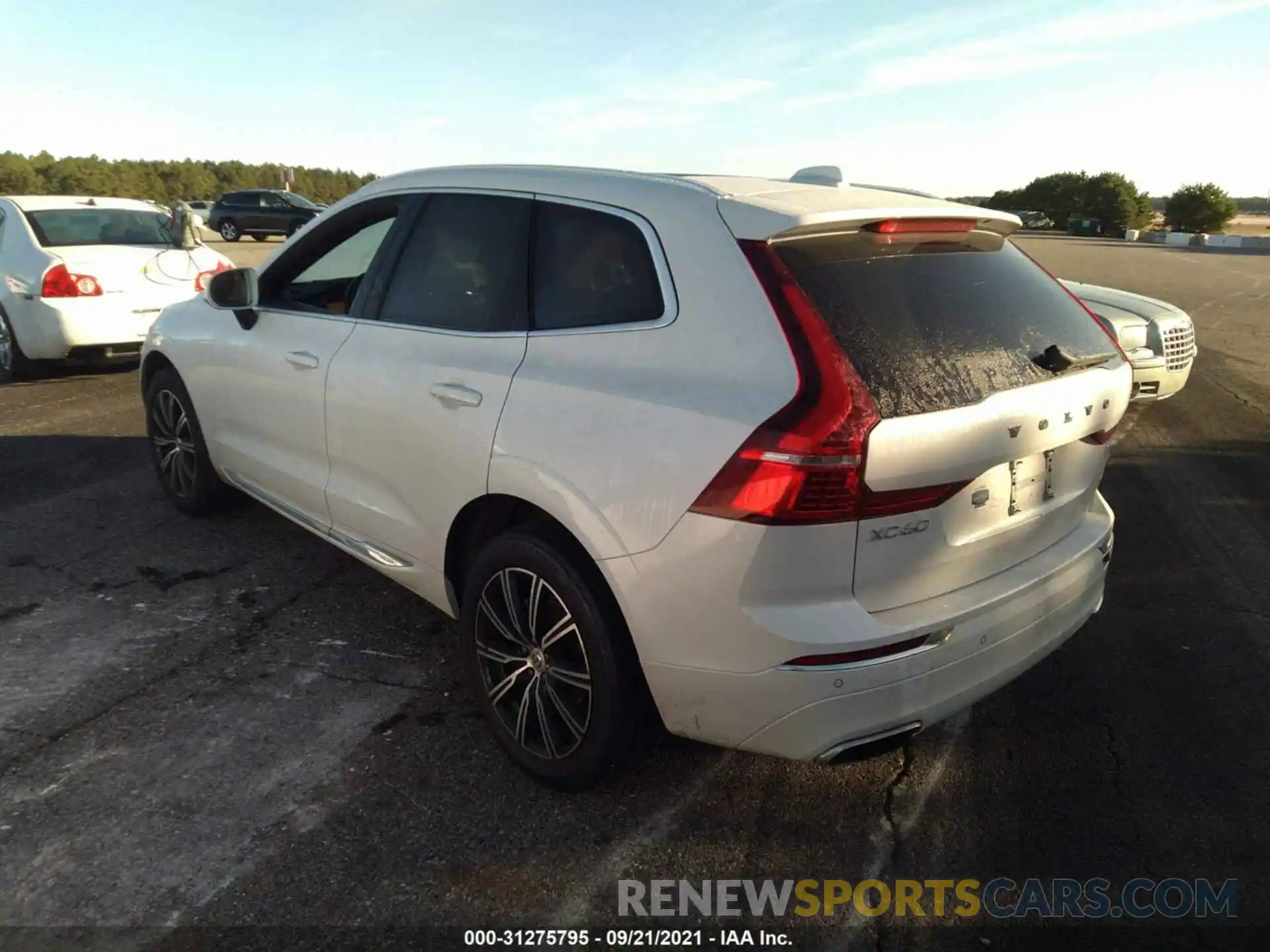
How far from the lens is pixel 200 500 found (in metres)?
4.91

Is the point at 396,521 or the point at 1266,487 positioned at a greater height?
the point at 396,521

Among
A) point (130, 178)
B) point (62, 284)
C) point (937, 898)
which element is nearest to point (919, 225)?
point (937, 898)

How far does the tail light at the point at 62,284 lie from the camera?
776 centimetres

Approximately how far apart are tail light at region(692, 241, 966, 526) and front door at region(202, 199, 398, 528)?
6.55ft

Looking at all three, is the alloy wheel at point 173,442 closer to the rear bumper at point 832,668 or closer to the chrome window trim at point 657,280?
the chrome window trim at point 657,280

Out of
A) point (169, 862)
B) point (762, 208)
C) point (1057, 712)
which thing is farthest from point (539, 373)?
point (1057, 712)

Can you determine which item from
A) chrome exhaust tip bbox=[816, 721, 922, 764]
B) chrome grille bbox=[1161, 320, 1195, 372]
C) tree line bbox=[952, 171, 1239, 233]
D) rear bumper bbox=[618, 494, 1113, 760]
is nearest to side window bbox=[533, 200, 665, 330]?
rear bumper bbox=[618, 494, 1113, 760]

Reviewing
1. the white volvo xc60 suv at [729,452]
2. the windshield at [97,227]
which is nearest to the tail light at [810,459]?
the white volvo xc60 suv at [729,452]

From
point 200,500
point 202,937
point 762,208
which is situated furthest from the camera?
point 200,500

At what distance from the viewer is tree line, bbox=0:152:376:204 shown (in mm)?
49031

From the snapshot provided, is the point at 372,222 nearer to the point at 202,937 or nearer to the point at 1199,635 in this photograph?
the point at 202,937

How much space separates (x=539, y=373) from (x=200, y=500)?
119 inches

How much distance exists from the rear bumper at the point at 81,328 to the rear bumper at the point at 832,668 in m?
7.10

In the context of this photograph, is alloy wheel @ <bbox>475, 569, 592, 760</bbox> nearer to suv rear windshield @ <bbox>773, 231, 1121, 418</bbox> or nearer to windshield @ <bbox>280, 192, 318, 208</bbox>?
suv rear windshield @ <bbox>773, 231, 1121, 418</bbox>
